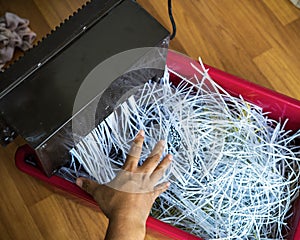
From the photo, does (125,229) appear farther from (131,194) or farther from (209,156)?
(209,156)

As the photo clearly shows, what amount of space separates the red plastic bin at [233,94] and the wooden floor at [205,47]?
0.67 feet

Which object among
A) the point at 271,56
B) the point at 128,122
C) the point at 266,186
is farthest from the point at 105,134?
the point at 271,56

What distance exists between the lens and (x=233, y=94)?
1.00 metres

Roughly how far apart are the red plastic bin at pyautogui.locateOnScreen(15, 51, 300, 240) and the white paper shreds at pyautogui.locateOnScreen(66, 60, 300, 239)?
17 millimetres

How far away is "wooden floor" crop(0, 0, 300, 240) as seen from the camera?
1116mm

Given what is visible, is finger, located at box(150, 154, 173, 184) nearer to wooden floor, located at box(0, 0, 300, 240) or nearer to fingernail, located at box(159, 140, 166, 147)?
fingernail, located at box(159, 140, 166, 147)

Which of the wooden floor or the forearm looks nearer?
the forearm

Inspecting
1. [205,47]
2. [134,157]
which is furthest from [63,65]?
[205,47]

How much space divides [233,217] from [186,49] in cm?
45

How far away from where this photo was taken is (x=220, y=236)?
3.05 ft

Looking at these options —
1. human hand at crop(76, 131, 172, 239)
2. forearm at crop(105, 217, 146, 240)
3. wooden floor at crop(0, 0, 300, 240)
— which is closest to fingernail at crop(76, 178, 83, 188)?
human hand at crop(76, 131, 172, 239)

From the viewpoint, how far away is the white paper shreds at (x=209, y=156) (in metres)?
0.95

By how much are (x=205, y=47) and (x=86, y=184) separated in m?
0.52

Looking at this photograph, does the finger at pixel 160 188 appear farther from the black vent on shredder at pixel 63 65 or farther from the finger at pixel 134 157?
the black vent on shredder at pixel 63 65
